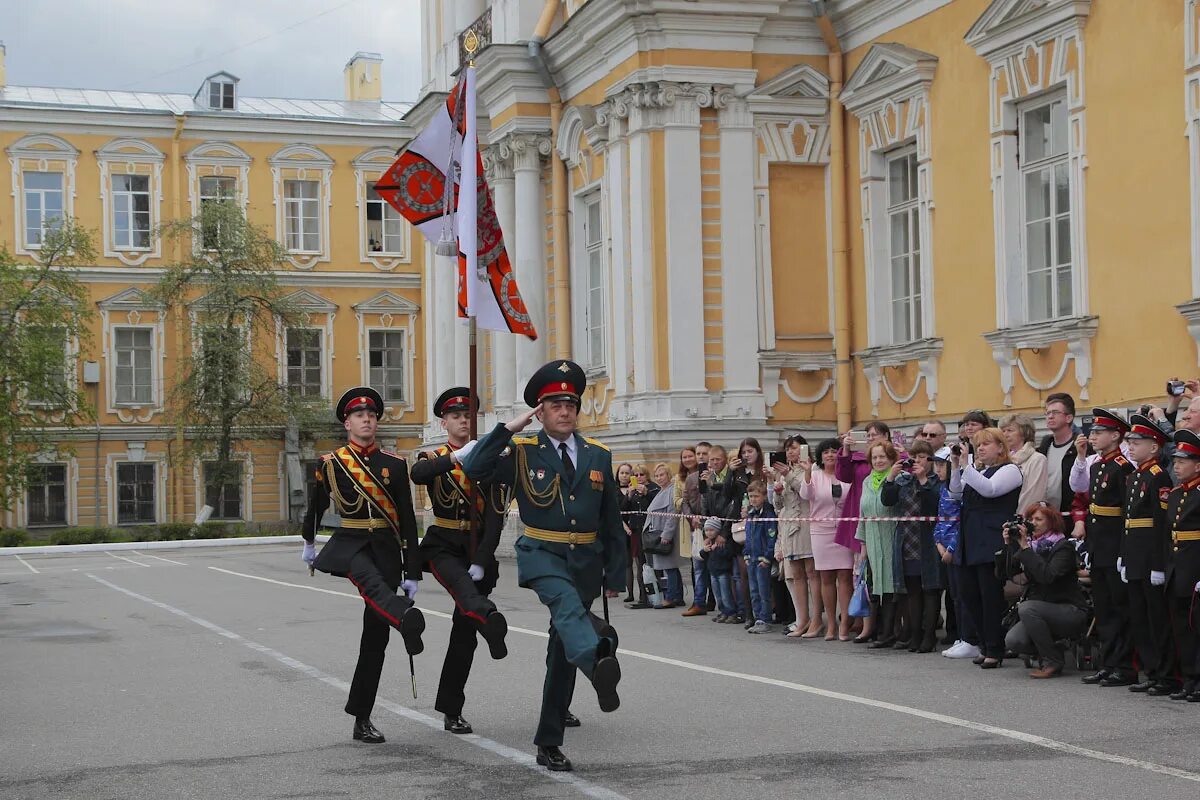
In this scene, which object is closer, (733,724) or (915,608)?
(733,724)

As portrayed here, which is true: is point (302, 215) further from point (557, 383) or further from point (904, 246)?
point (557, 383)

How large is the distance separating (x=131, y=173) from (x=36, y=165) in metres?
2.38

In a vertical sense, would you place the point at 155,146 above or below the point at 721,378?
above

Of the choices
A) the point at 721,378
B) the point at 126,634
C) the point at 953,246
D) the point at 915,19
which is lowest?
the point at 126,634

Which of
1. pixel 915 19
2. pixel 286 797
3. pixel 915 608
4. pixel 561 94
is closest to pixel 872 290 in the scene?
pixel 915 19

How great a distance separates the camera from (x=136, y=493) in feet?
152

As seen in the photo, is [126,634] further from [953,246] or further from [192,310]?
[192,310]

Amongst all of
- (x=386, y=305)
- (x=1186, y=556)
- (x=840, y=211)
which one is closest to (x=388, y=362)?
(x=386, y=305)

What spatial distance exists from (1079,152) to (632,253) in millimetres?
7041

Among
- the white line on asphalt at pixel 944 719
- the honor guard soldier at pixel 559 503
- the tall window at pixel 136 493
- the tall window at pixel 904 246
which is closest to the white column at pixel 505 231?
the tall window at pixel 904 246

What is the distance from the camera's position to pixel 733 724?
9.55 metres

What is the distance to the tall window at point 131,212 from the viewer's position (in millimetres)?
46094

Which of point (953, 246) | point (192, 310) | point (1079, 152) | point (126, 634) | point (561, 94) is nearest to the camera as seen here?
point (126, 634)

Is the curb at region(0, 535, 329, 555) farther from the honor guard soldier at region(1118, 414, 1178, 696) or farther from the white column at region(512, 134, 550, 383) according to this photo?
the honor guard soldier at region(1118, 414, 1178, 696)
